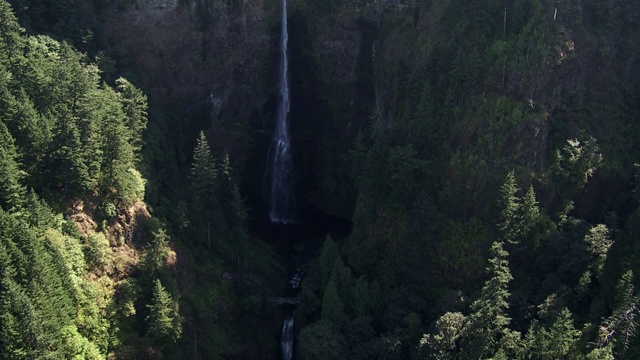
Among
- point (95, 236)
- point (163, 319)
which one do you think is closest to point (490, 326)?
point (163, 319)

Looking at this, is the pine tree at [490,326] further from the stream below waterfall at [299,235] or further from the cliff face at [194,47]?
the cliff face at [194,47]

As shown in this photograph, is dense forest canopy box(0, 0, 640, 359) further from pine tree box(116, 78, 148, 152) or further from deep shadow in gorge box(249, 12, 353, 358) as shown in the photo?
deep shadow in gorge box(249, 12, 353, 358)

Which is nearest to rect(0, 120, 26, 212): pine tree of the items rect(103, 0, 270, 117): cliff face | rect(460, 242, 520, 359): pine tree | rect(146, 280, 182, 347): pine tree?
rect(146, 280, 182, 347): pine tree

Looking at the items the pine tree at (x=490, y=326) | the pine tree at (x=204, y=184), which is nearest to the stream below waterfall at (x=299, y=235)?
the pine tree at (x=204, y=184)

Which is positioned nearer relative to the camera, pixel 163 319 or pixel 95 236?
pixel 163 319

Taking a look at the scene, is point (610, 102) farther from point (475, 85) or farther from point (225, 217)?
point (225, 217)

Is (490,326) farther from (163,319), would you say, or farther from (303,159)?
(303,159)
